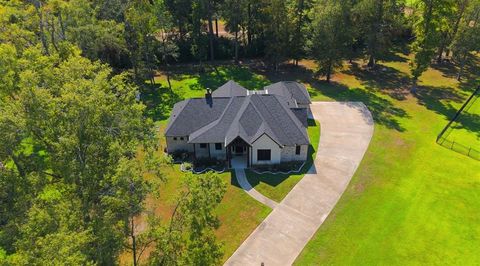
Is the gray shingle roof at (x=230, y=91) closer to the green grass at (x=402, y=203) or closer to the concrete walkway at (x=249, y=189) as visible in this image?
the green grass at (x=402, y=203)

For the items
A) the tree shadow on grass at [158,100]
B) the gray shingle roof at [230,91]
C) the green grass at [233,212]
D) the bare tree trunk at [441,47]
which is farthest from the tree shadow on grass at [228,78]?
the bare tree trunk at [441,47]

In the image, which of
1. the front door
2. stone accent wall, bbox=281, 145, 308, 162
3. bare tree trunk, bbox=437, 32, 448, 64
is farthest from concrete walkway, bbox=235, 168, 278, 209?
bare tree trunk, bbox=437, 32, 448, 64

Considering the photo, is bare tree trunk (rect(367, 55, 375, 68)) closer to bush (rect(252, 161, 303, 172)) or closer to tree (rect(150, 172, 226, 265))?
bush (rect(252, 161, 303, 172))

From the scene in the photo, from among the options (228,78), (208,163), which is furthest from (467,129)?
(228,78)

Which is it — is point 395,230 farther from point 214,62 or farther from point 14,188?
point 214,62

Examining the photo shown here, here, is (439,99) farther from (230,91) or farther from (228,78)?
(228,78)

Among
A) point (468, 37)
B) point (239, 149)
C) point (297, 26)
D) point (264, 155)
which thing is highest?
point (297, 26)
